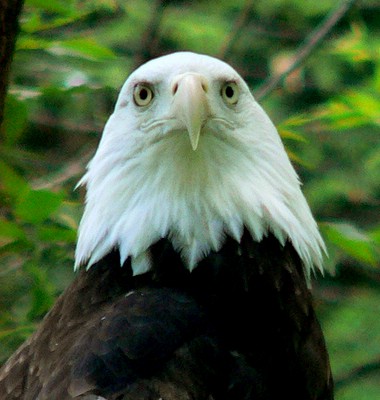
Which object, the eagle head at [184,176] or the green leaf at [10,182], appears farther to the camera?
the green leaf at [10,182]

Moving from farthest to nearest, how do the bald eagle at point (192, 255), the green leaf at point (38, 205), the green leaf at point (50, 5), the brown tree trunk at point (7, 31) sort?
1. the green leaf at point (50, 5)
2. the green leaf at point (38, 205)
3. the bald eagle at point (192, 255)
4. the brown tree trunk at point (7, 31)

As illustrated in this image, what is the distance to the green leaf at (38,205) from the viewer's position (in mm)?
3697

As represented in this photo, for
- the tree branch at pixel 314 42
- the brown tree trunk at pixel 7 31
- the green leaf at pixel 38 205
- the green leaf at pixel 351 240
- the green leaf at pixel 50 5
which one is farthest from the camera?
the tree branch at pixel 314 42

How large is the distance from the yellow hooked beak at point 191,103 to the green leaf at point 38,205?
484mm

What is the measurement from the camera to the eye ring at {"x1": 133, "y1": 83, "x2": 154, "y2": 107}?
3.85m

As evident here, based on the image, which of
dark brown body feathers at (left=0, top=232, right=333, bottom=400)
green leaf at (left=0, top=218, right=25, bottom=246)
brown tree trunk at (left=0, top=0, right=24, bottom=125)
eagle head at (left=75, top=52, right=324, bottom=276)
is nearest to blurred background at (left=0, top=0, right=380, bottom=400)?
green leaf at (left=0, top=218, right=25, bottom=246)

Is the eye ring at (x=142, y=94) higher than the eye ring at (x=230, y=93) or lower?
higher

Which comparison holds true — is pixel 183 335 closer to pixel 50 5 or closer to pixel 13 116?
pixel 13 116

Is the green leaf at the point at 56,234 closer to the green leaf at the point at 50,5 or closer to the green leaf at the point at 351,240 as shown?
the green leaf at the point at 50,5

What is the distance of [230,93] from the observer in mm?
3891

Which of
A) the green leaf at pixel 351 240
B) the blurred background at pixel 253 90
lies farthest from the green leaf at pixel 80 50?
the green leaf at pixel 351 240

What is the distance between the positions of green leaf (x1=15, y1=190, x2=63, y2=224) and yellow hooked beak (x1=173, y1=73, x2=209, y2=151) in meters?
0.48

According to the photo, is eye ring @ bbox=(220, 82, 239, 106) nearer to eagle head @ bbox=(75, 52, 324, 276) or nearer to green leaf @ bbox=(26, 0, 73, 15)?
eagle head @ bbox=(75, 52, 324, 276)

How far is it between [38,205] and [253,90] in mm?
2328
